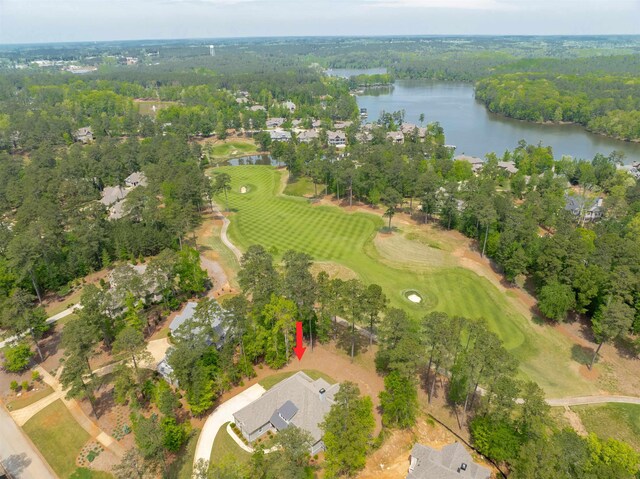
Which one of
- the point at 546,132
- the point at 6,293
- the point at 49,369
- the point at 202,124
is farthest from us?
the point at 546,132

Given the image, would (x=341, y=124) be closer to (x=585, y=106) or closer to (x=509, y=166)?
(x=509, y=166)

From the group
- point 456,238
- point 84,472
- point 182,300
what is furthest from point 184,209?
point 456,238

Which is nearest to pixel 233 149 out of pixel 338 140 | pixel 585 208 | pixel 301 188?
pixel 338 140

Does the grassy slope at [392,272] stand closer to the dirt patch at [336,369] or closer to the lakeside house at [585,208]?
the dirt patch at [336,369]

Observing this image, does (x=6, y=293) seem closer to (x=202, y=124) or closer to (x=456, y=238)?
(x=456, y=238)

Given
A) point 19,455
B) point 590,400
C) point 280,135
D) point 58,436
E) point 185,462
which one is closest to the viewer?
point 185,462

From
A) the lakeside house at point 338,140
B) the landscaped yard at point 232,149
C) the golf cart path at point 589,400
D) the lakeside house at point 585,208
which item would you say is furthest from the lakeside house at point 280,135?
the golf cart path at point 589,400

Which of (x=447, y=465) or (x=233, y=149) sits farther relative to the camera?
(x=233, y=149)
